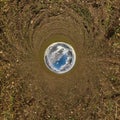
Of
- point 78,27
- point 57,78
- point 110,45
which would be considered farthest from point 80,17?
point 57,78

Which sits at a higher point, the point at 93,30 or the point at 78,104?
the point at 93,30

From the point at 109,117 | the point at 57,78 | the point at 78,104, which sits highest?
the point at 57,78

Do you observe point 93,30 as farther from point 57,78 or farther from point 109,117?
point 109,117

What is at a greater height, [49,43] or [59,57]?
[49,43]

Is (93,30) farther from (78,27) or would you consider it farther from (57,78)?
(57,78)
